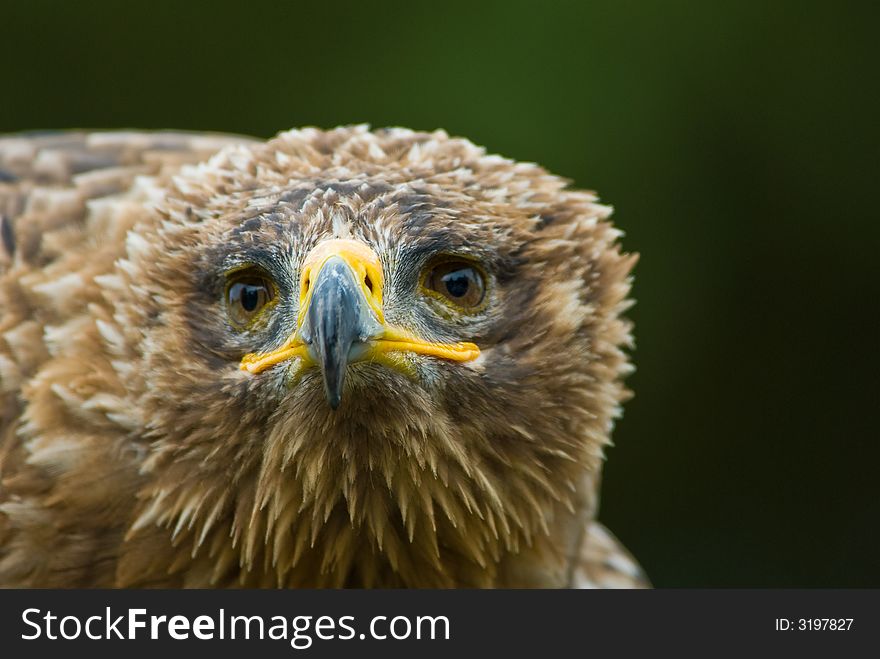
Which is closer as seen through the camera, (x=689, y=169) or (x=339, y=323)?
Result: (x=339, y=323)

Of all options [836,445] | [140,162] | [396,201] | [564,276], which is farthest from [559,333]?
[836,445]

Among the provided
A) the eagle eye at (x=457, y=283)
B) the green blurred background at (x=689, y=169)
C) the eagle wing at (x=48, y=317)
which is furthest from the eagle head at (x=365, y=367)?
the green blurred background at (x=689, y=169)

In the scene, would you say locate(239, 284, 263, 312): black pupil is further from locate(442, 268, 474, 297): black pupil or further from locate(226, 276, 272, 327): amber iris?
locate(442, 268, 474, 297): black pupil

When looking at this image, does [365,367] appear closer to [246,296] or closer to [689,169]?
[246,296]

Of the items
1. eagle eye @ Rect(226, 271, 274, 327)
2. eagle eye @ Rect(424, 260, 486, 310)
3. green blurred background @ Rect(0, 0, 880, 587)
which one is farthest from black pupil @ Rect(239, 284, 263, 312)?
green blurred background @ Rect(0, 0, 880, 587)

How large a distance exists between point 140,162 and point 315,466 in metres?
1.22

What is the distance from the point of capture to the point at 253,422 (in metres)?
2.65

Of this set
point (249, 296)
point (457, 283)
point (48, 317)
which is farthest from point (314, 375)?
point (48, 317)

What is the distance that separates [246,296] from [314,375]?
29 cm

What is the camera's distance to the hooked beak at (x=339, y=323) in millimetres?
2406

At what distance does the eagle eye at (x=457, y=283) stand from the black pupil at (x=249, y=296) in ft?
1.12

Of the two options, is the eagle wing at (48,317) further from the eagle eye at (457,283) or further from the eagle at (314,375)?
the eagle eye at (457,283)

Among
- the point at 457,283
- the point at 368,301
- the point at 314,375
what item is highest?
the point at 457,283

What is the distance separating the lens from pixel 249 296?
8.92ft
